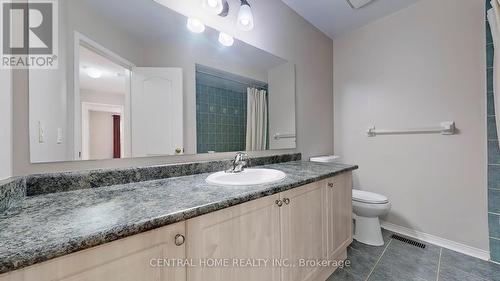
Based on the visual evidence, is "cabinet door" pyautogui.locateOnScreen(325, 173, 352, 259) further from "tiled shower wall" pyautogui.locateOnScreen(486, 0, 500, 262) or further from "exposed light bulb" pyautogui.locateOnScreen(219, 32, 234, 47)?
"exposed light bulb" pyautogui.locateOnScreen(219, 32, 234, 47)

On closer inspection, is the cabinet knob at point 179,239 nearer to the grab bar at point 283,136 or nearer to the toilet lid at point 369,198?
the grab bar at point 283,136

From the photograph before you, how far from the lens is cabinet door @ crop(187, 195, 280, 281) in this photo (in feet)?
2.33

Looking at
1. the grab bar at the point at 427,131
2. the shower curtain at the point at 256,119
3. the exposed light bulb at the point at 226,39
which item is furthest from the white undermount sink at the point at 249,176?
the grab bar at the point at 427,131

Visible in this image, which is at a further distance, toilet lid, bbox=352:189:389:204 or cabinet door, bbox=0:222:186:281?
toilet lid, bbox=352:189:389:204

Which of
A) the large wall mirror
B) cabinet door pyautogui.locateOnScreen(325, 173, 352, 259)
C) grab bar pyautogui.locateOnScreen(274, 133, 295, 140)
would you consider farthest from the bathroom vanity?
grab bar pyautogui.locateOnScreen(274, 133, 295, 140)

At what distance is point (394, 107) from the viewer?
2094mm

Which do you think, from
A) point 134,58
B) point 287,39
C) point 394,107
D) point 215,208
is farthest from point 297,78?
point 215,208

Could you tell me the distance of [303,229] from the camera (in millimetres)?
1146

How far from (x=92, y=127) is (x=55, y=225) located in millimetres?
552

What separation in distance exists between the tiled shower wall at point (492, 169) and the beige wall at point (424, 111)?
0.05 m

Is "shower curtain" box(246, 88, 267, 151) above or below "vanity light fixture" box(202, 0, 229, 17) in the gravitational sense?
below

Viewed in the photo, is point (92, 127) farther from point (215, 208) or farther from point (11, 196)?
point (215, 208)

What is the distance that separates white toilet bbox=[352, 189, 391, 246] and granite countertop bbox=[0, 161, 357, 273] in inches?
47.1

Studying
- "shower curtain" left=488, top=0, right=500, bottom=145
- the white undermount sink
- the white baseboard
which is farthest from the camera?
the white baseboard
